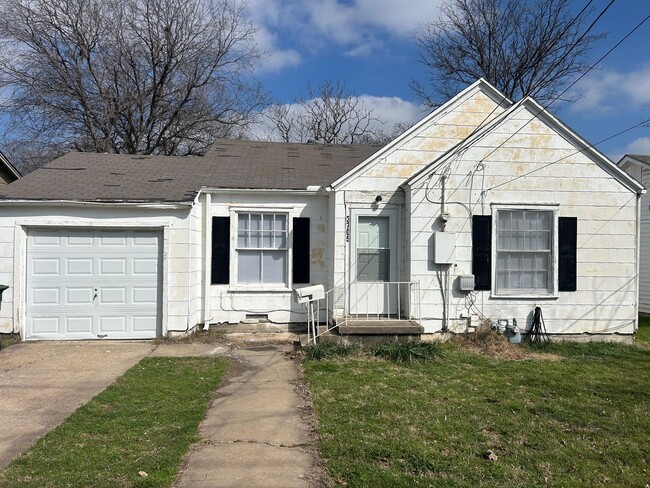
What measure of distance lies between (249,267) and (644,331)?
9584 mm

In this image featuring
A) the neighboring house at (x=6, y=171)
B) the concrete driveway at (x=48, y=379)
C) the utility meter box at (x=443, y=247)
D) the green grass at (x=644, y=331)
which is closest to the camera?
the concrete driveway at (x=48, y=379)

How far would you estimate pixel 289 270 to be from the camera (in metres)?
9.70

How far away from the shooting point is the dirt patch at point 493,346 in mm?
7918

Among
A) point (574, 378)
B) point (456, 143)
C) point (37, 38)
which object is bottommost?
point (574, 378)

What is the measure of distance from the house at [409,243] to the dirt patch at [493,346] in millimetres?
253

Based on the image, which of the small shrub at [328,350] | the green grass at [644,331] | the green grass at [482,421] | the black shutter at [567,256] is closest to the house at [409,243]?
the black shutter at [567,256]

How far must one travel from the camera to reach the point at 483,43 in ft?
89.9

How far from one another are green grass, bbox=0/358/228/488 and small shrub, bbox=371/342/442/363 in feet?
8.73

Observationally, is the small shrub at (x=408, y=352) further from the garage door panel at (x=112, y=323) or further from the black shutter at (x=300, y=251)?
the garage door panel at (x=112, y=323)

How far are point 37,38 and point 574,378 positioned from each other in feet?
84.7

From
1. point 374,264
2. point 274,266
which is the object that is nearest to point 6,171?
point 274,266

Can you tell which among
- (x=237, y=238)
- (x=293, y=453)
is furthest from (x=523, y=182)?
(x=293, y=453)

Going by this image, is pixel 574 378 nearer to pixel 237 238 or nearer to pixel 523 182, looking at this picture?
pixel 523 182

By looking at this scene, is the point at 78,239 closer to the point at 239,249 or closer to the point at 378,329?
the point at 239,249
